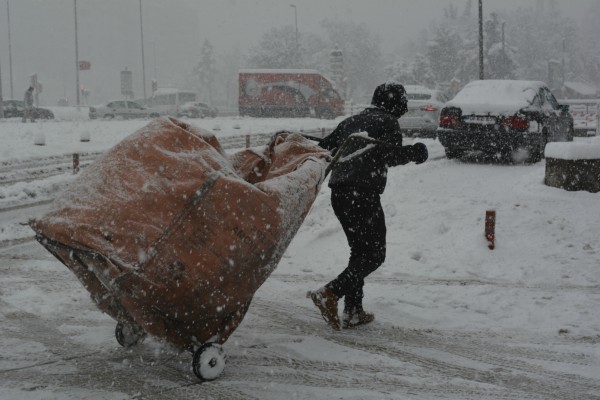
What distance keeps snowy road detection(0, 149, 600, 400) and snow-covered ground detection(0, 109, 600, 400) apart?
0.05 feet

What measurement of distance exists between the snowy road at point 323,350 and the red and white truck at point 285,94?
35.9 meters

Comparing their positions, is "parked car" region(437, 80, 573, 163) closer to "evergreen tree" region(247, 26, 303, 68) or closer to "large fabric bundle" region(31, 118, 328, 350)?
"large fabric bundle" region(31, 118, 328, 350)

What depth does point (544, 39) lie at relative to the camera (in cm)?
11800

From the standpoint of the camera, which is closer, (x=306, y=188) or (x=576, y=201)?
(x=306, y=188)

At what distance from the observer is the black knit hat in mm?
5086

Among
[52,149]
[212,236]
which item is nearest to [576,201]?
[212,236]

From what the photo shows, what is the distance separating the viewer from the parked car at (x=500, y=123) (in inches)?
484

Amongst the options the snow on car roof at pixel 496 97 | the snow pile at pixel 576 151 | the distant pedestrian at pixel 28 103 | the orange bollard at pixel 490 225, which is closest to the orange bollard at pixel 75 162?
the snow on car roof at pixel 496 97

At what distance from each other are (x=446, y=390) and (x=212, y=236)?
161 centimetres

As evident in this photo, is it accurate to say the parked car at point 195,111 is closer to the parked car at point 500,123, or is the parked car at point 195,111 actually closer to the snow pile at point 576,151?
the parked car at point 500,123

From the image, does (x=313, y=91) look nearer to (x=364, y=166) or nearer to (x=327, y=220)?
(x=327, y=220)

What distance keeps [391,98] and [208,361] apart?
239 cm

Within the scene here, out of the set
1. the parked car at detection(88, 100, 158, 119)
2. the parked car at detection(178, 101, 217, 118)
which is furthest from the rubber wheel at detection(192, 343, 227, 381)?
the parked car at detection(178, 101, 217, 118)

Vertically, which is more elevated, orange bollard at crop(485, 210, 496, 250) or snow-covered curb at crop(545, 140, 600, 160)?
snow-covered curb at crop(545, 140, 600, 160)
